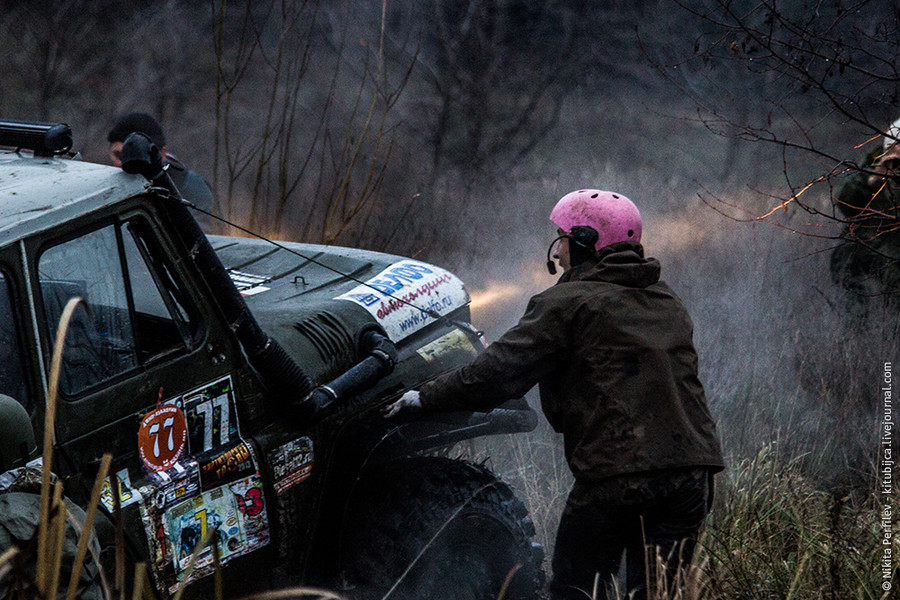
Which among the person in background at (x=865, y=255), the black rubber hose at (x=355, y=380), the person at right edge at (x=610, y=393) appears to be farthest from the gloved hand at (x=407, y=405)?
the person in background at (x=865, y=255)

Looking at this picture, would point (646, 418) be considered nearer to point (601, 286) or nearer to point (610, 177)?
point (601, 286)

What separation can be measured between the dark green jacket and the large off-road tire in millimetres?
342

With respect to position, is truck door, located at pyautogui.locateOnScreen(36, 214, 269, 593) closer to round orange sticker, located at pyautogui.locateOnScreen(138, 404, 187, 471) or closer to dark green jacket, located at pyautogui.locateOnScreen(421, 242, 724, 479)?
round orange sticker, located at pyautogui.locateOnScreen(138, 404, 187, 471)

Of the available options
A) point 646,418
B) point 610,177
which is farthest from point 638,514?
point 610,177

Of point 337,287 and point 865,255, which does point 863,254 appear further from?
point 337,287

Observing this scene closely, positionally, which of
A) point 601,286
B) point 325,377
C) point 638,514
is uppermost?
point 601,286

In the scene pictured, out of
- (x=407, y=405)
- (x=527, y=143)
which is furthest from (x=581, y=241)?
(x=527, y=143)

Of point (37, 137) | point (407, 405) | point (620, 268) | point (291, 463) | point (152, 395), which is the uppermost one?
point (37, 137)

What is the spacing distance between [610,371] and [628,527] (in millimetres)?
617

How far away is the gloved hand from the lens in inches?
148

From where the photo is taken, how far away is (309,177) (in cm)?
1166

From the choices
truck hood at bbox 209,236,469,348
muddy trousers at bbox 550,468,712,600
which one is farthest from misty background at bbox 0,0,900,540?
muddy trousers at bbox 550,468,712,600

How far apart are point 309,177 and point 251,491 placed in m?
8.59

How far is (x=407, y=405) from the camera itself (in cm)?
376
